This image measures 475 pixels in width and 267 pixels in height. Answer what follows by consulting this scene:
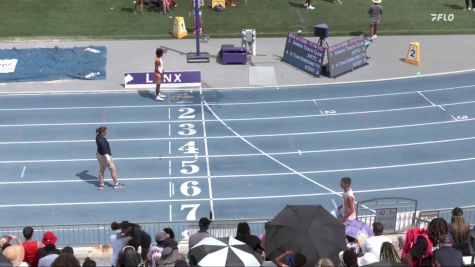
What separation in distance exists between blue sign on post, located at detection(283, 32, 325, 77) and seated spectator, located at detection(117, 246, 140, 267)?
14.9m

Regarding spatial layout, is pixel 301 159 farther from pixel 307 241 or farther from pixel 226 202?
pixel 307 241

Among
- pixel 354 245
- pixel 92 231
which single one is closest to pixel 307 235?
pixel 354 245

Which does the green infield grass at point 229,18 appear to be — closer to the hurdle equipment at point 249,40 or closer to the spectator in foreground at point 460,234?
the hurdle equipment at point 249,40

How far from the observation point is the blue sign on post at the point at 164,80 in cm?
2381

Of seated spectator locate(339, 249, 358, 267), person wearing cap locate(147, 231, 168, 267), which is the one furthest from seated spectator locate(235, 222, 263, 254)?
seated spectator locate(339, 249, 358, 267)

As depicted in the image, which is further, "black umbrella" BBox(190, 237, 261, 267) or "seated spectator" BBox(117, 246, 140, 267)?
"seated spectator" BBox(117, 246, 140, 267)

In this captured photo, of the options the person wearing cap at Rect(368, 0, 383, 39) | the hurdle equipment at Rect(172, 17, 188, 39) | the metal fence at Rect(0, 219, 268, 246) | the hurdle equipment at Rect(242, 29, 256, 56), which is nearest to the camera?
the metal fence at Rect(0, 219, 268, 246)

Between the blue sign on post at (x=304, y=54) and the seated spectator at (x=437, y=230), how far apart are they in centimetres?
Answer: 1448

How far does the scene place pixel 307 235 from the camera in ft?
34.9

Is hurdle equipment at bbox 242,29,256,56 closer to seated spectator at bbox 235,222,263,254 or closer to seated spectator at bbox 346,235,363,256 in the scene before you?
seated spectator at bbox 346,235,363,256

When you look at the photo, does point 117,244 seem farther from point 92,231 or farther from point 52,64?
point 52,64

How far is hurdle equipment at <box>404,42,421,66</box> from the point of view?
2581 centimetres

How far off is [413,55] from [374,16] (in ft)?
7.94

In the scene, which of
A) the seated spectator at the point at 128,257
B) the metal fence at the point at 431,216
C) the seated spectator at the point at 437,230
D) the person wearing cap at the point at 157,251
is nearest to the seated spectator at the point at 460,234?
the seated spectator at the point at 437,230
